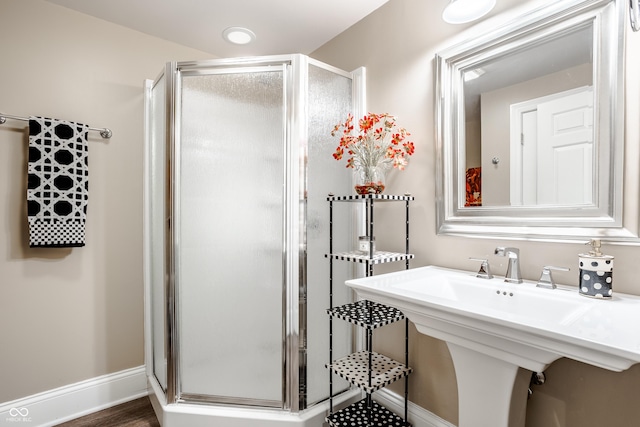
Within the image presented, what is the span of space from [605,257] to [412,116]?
1.04m

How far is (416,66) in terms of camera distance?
5.58 feet

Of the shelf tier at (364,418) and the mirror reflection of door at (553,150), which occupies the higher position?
the mirror reflection of door at (553,150)

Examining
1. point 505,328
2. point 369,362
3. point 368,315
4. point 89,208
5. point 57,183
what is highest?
point 57,183

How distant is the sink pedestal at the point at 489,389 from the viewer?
1055 mm

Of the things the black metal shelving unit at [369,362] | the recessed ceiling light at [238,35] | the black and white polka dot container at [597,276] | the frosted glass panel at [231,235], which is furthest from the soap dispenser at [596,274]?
the recessed ceiling light at [238,35]

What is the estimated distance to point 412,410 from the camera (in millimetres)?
1685

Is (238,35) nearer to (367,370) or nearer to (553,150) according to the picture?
(553,150)

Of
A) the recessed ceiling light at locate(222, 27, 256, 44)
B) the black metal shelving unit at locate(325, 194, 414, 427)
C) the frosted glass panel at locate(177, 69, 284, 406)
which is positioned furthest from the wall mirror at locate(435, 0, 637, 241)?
the recessed ceiling light at locate(222, 27, 256, 44)

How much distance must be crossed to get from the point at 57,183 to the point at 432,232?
2021mm

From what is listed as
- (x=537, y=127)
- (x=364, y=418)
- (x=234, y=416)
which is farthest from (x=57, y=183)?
(x=537, y=127)

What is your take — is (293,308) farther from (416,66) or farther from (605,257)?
(416,66)

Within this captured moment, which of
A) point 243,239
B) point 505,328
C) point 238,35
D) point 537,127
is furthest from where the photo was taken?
point 238,35

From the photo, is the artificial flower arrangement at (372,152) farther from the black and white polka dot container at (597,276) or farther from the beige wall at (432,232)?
the black and white polka dot container at (597,276)

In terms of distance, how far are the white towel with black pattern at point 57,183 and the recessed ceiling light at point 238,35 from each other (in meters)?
1.05
